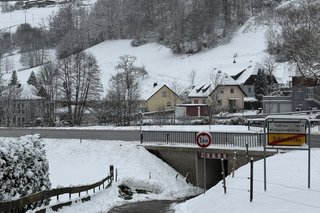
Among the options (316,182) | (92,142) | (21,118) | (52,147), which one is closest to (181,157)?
(92,142)

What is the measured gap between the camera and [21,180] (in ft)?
48.9

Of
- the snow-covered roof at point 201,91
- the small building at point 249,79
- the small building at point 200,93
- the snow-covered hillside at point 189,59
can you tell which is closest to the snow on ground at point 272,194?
the small building at point 200,93

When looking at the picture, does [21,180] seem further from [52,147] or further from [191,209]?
[52,147]

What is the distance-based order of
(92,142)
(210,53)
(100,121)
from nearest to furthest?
(92,142), (100,121), (210,53)

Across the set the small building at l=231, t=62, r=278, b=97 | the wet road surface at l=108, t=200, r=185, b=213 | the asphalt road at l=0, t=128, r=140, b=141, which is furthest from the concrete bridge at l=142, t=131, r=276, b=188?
the small building at l=231, t=62, r=278, b=97

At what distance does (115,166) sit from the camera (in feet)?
98.7

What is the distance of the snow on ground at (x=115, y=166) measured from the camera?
87.4 ft

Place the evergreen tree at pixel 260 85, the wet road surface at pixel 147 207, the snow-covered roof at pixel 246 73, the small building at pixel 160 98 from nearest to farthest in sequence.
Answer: the wet road surface at pixel 147 207 → the evergreen tree at pixel 260 85 → the small building at pixel 160 98 → the snow-covered roof at pixel 246 73

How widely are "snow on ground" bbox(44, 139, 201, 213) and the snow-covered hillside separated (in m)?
54.2

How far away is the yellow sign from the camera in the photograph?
13.1 m

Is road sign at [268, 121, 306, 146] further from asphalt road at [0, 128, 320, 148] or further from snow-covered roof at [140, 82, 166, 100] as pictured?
snow-covered roof at [140, 82, 166, 100]

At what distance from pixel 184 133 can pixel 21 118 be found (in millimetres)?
60967

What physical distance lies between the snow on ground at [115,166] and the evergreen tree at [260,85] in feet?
161

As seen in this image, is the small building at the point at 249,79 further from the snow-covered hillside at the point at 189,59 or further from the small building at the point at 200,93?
the small building at the point at 200,93
